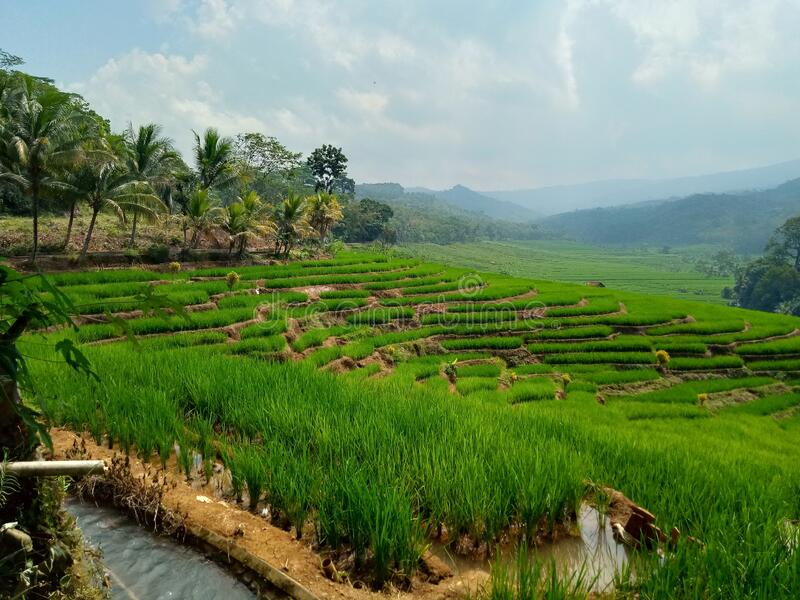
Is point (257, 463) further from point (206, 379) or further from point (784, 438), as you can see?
point (784, 438)

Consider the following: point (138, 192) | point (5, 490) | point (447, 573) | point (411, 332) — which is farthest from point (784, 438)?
point (138, 192)

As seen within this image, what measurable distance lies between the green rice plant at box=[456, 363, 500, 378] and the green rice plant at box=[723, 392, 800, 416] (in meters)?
6.52

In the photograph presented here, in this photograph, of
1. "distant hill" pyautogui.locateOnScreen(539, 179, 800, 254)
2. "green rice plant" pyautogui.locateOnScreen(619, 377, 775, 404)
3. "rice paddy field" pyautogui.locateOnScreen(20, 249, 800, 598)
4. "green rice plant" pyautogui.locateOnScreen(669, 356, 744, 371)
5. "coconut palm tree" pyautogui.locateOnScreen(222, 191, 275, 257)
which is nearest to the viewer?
"rice paddy field" pyautogui.locateOnScreen(20, 249, 800, 598)

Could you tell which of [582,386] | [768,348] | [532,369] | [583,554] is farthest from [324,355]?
[768,348]

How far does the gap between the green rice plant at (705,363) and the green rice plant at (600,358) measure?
0.80m

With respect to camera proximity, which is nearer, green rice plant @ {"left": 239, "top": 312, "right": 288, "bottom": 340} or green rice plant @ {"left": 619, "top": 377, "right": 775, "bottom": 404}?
green rice plant @ {"left": 239, "top": 312, "right": 288, "bottom": 340}

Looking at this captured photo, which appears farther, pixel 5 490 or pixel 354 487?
pixel 354 487

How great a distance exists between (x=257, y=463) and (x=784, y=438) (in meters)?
12.6

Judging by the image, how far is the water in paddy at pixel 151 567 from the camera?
8.97 ft

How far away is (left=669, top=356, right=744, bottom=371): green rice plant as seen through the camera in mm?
14844

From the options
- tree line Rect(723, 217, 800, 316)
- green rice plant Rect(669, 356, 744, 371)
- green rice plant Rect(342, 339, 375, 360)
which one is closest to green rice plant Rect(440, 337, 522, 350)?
green rice plant Rect(342, 339, 375, 360)

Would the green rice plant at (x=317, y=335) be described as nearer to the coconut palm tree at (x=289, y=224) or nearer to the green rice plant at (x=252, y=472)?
the green rice plant at (x=252, y=472)

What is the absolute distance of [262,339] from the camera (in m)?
11.3

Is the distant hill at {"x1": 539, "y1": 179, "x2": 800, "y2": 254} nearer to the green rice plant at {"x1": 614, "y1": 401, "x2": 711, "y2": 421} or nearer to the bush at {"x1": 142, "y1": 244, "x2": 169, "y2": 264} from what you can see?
the green rice plant at {"x1": 614, "y1": 401, "x2": 711, "y2": 421}
